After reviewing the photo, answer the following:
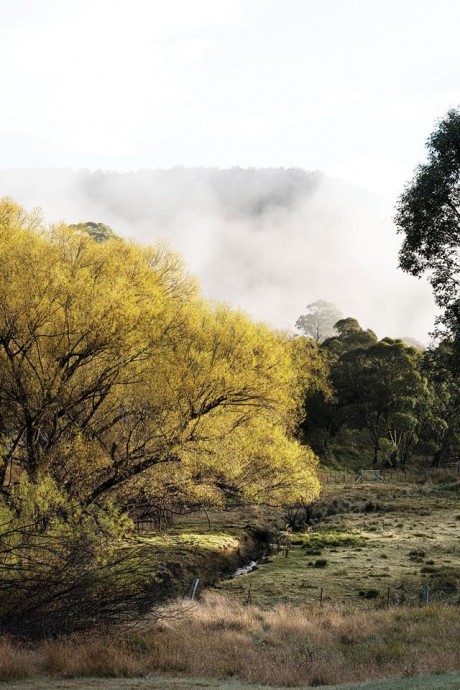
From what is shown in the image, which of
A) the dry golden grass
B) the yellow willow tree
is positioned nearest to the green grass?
the dry golden grass

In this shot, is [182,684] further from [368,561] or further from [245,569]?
[368,561]

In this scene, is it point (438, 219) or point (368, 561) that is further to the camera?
point (368, 561)

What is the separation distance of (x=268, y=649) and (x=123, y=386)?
37.1 feet

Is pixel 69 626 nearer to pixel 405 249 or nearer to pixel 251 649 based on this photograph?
pixel 251 649

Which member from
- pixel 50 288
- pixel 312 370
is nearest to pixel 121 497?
pixel 50 288

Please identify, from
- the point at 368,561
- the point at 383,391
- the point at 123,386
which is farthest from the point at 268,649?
the point at 383,391

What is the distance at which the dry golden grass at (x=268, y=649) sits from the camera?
41.7ft

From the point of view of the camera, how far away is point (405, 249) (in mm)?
23156

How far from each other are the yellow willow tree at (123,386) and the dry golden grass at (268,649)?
5.95 metres

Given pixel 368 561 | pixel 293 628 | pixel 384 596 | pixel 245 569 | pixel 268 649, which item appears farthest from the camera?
pixel 245 569

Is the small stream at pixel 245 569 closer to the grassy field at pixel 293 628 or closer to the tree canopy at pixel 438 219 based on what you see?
the grassy field at pixel 293 628

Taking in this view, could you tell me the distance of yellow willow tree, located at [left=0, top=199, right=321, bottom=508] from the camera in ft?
69.9

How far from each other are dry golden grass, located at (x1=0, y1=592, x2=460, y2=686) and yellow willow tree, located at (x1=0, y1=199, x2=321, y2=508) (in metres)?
5.95

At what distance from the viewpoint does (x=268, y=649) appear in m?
15.5
